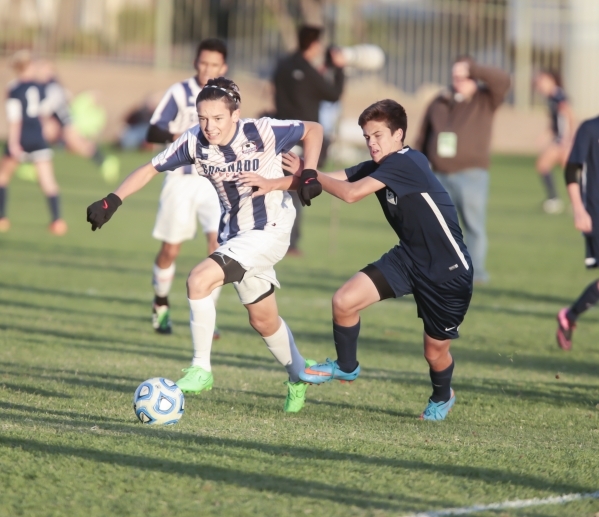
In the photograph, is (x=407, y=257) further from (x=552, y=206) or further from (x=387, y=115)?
(x=552, y=206)

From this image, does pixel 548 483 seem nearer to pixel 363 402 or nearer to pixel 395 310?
pixel 363 402

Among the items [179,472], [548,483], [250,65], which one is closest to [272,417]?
[179,472]

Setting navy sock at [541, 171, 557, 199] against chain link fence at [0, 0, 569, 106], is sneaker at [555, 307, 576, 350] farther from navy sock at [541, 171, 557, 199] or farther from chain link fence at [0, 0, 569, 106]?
chain link fence at [0, 0, 569, 106]

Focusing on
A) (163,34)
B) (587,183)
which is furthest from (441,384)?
(163,34)

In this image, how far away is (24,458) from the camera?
436cm

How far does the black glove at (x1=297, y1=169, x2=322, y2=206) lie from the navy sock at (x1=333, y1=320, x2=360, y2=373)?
0.83m

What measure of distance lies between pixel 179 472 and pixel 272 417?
4.15 feet

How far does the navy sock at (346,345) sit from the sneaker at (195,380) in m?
0.75

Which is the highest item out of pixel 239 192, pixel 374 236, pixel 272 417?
pixel 239 192

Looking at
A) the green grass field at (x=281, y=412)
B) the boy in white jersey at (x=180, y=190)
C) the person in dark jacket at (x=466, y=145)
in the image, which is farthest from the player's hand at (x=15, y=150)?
the boy in white jersey at (x=180, y=190)

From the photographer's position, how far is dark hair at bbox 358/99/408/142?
542 centimetres

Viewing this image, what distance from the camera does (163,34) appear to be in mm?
31797

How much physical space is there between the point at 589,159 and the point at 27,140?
1020cm

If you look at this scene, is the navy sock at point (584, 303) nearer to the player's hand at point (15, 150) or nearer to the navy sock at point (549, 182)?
the player's hand at point (15, 150)
